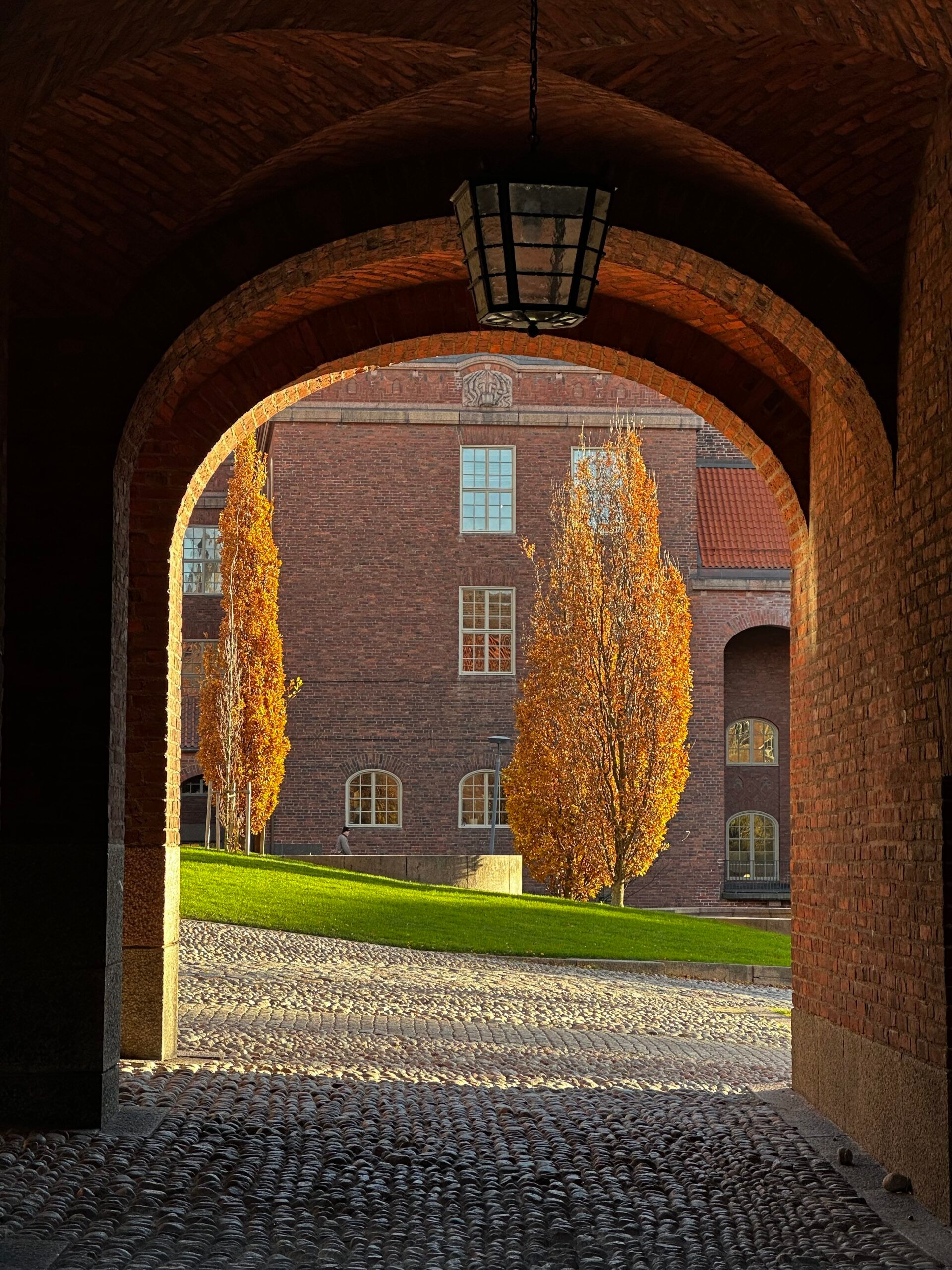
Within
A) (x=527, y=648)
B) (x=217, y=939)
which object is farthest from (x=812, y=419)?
(x=527, y=648)

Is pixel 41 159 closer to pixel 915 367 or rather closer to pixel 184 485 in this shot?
pixel 184 485

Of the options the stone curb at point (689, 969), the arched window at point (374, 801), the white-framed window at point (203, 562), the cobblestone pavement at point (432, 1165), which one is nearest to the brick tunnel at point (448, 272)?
the cobblestone pavement at point (432, 1165)

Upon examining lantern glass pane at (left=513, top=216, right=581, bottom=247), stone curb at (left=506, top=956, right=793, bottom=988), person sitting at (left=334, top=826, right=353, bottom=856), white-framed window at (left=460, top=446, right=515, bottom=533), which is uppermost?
white-framed window at (left=460, top=446, right=515, bottom=533)

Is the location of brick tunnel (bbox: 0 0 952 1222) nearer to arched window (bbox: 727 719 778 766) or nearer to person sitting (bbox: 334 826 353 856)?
person sitting (bbox: 334 826 353 856)

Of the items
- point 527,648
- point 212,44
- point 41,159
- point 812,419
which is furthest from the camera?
point 527,648

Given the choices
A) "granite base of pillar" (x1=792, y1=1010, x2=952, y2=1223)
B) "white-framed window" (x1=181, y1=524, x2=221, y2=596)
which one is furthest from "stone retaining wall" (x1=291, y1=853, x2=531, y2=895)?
"granite base of pillar" (x1=792, y1=1010, x2=952, y2=1223)

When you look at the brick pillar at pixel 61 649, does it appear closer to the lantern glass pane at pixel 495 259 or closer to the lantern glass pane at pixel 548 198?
the lantern glass pane at pixel 495 259

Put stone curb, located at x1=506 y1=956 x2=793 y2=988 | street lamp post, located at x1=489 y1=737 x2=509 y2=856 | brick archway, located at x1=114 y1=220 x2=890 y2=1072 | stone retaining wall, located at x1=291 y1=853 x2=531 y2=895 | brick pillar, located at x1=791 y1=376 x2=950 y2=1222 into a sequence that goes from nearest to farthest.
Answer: brick pillar, located at x1=791 y1=376 x2=950 y2=1222, brick archway, located at x1=114 y1=220 x2=890 y2=1072, stone curb, located at x1=506 y1=956 x2=793 y2=988, stone retaining wall, located at x1=291 y1=853 x2=531 y2=895, street lamp post, located at x1=489 y1=737 x2=509 y2=856

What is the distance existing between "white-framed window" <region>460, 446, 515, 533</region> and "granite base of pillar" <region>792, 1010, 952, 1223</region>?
23484 millimetres

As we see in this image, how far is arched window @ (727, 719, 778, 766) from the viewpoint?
3362 cm

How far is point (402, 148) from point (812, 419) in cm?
300

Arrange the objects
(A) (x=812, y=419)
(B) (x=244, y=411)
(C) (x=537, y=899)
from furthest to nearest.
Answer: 1. (C) (x=537, y=899)
2. (B) (x=244, y=411)
3. (A) (x=812, y=419)

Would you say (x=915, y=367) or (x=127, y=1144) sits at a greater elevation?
(x=915, y=367)

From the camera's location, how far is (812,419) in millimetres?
9023
